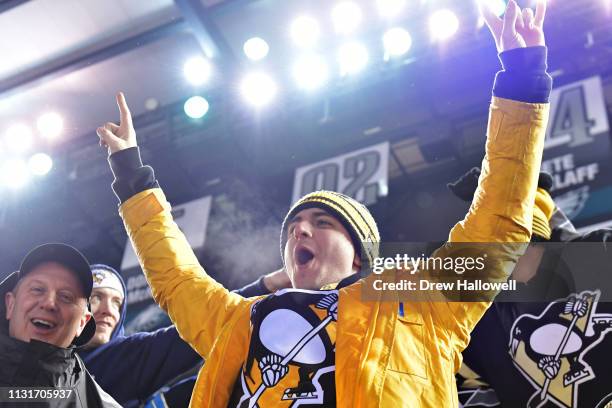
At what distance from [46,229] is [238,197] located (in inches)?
82.2

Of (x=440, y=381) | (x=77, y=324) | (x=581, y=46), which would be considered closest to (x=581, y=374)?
(x=440, y=381)

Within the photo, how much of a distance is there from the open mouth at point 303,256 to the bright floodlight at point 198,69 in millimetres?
4812

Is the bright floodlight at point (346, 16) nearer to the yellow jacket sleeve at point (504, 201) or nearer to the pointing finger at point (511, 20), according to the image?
the pointing finger at point (511, 20)

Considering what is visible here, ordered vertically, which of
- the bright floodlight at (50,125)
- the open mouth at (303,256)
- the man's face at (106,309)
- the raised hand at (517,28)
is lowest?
the open mouth at (303,256)

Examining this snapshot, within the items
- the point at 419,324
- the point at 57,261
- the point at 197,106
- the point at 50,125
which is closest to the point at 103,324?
the point at 57,261

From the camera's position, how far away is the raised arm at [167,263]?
1756mm

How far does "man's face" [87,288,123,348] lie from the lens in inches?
102

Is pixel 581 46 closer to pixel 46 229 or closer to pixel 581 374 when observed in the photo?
pixel 581 374

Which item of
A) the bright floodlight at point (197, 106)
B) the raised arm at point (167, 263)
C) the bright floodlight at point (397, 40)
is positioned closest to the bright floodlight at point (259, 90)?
the bright floodlight at point (197, 106)

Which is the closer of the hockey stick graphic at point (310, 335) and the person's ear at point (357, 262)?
the hockey stick graphic at point (310, 335)

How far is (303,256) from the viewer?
6.05 feet

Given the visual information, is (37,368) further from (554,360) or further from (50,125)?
(50,125)

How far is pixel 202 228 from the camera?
19.8 ft

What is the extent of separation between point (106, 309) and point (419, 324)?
155 cm
